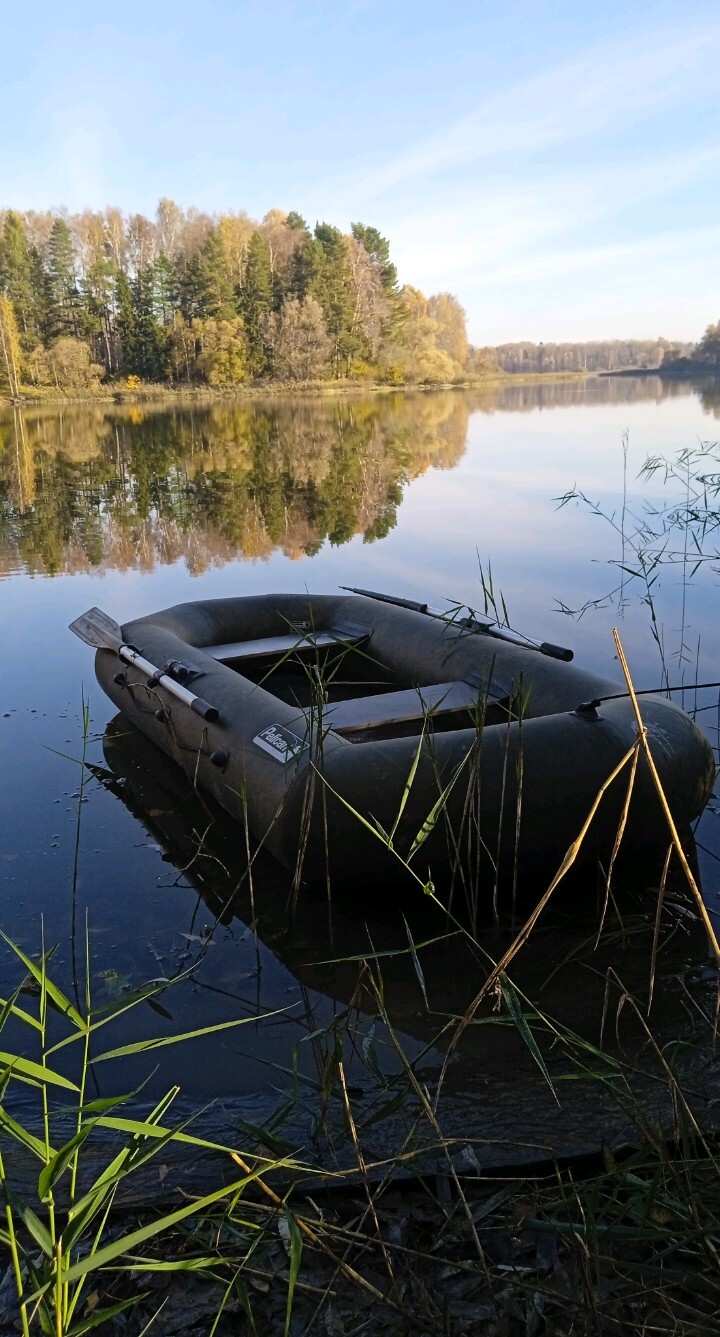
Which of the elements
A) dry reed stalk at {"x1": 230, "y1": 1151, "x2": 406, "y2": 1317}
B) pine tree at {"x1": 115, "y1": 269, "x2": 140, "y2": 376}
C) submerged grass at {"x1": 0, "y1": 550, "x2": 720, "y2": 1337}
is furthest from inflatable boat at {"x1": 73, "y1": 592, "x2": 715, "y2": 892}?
pine tree at {"x1": 115, "y1": 269, "x2": 140, "y2": 376}

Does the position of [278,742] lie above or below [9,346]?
below

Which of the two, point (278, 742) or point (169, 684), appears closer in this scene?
point (278, 742)

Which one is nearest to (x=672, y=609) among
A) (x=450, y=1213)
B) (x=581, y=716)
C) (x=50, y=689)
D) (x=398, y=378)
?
(x=581, y=716)

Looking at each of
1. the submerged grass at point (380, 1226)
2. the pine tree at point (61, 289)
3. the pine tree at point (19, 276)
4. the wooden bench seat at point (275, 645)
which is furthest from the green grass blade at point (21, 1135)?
the pine tree at point (61, 289)

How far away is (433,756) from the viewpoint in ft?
9.23

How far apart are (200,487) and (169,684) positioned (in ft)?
37.3

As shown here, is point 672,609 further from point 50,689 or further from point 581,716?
point 50,689

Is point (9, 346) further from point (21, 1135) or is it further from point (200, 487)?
point (21, 1135)

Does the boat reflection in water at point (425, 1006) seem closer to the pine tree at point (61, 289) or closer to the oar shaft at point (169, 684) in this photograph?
the oar shaft at point (169, 684)

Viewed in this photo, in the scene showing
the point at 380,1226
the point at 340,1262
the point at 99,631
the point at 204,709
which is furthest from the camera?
the point at 99,631

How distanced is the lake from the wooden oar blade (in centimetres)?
55

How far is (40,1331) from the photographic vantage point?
5.50 feet

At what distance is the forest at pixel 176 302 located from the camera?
46906 mm

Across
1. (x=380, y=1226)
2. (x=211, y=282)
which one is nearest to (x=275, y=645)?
(x=380, y=1226)
